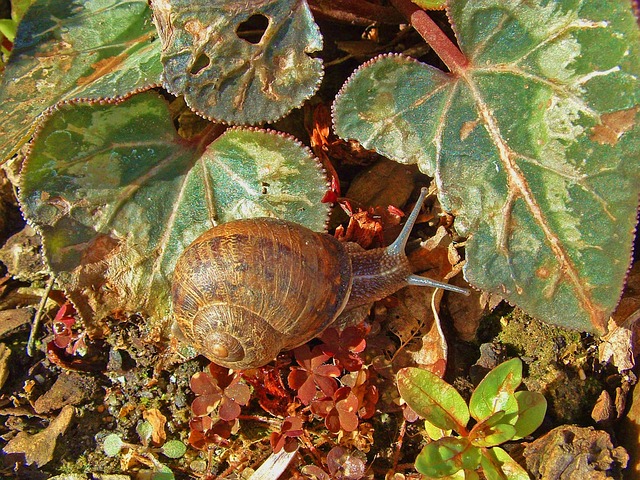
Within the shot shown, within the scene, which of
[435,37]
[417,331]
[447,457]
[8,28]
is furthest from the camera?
[8,28]

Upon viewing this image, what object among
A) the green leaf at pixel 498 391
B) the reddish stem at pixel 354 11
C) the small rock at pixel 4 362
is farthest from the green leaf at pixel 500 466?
the small rock at pixel 4 362

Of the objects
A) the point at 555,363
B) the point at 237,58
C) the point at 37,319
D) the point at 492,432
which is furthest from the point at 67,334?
the point at 555,363

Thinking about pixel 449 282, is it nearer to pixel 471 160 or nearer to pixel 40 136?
pixel 471 160

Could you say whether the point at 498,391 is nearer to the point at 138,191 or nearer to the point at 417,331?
the point at 417,331

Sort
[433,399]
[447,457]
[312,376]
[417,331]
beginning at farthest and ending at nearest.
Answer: [417,331], [312,376], [433,399], [447,457]

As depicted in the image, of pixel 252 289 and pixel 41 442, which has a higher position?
pixel 252 289

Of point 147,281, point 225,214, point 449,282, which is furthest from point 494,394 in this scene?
point 147,281

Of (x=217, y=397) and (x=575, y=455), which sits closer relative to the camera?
A: (x=575, y=455)
